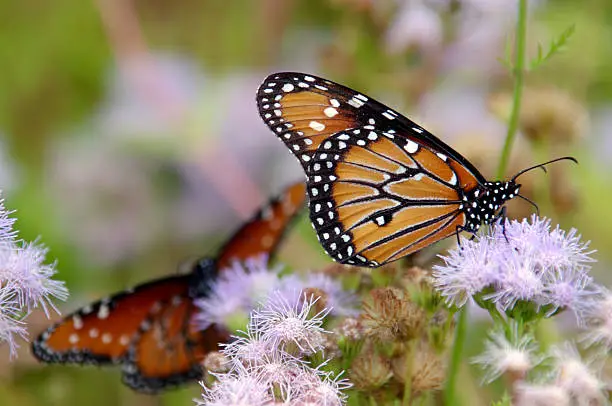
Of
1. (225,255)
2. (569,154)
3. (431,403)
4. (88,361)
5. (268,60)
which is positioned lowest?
(431,403)

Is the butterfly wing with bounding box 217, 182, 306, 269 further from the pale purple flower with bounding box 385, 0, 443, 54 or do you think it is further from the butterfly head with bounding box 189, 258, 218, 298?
the pale purple flower with bounding box 385, 0, 443, 54

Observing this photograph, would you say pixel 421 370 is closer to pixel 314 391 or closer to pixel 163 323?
pixel 314 391

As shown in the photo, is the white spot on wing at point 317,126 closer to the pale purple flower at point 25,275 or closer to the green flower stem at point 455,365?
the green flower stem at point 455,365

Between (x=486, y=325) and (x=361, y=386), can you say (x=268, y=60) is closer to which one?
(x=486, y=325)

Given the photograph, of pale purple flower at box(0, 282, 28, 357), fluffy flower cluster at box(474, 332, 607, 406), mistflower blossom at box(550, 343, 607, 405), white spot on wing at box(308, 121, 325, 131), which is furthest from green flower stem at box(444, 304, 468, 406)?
pale purple flower at box(0, 282, 28, 357)

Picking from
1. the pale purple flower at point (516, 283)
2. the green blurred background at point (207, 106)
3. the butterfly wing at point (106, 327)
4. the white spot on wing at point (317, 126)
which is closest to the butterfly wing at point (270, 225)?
the butterfly wing at point (106, 327)

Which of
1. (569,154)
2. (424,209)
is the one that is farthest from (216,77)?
(424,209)
